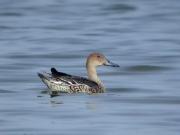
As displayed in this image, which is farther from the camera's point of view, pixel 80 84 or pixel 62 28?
pixel 62 28

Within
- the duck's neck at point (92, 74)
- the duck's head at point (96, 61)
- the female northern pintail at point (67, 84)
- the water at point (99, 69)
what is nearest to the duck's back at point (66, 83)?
the female northern pintail at point (67, 84)

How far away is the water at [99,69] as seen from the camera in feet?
51.9

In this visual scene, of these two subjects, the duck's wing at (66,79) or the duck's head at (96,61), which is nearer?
the duck's wing at (66,79)

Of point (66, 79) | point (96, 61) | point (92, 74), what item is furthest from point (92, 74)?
point (66, 79)

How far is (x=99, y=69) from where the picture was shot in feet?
76.1

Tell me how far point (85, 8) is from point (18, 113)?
22826 mm

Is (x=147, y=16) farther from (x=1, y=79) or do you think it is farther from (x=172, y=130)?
(x=172, y=130)

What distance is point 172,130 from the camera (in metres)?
15.1

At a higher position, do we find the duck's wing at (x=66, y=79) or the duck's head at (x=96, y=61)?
the duck's head at (x=96, y=61)

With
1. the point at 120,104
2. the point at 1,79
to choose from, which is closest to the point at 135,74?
the point at 1,79

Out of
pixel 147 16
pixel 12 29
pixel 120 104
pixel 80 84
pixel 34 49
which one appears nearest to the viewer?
pixel 120 104

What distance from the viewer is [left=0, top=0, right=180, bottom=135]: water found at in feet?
51.9

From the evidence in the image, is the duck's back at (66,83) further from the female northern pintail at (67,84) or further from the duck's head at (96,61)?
the duck's head at (96,61)

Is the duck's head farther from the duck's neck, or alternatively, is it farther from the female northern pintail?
the female northern pintail
